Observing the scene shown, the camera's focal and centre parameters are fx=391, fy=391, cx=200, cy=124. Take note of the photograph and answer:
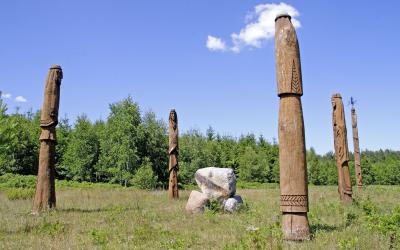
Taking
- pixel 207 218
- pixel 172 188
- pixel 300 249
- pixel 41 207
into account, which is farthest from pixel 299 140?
pixel 172 188

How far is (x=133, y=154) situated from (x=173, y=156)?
19821mm

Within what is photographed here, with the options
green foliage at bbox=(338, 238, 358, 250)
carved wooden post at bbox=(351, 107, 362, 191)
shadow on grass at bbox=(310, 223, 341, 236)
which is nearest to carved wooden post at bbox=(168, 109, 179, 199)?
shadow on grass at bbox=(310, 223, 341, 236)

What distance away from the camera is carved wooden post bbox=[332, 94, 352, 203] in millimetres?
14656

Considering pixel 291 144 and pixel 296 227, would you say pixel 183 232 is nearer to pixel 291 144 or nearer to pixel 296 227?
pixel 296 227

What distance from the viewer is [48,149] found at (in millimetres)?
12883

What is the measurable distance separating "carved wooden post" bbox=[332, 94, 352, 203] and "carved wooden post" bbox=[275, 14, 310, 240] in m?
8.37

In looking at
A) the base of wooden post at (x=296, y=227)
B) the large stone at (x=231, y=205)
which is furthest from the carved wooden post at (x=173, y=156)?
the base of wooden post at (x=296, y=227)

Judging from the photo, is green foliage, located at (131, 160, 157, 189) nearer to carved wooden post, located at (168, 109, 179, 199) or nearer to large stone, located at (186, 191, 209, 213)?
carved wooden post, located at (168, 109, 179, 199)

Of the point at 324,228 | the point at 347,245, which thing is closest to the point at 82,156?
the point at 324,228

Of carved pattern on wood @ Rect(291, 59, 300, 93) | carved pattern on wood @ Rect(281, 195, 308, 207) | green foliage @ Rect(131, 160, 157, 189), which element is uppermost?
carved pattern on wood @ Rect(291, 59, 300, 93)

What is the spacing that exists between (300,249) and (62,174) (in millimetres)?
50541

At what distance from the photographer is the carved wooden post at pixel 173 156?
18797mm

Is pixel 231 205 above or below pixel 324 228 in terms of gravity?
above

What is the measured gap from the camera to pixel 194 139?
50.6 metres
